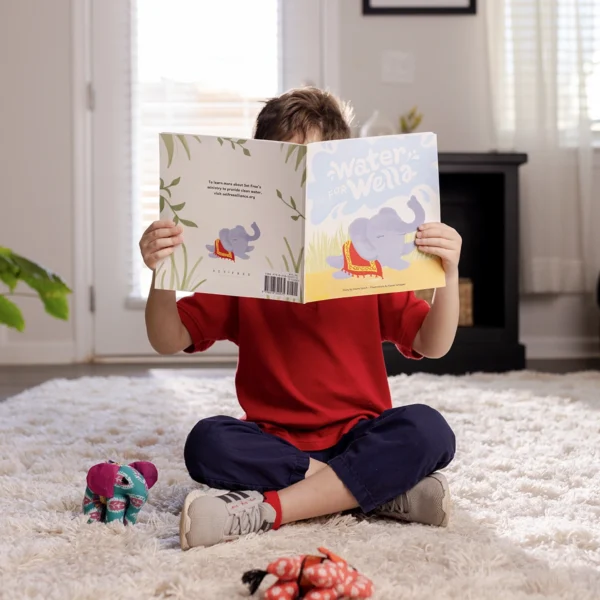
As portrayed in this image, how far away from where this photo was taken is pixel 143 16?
294cm

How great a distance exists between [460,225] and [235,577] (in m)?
2.32

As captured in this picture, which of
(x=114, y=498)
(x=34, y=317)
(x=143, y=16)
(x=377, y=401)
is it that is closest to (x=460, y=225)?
(x=143, y=16)

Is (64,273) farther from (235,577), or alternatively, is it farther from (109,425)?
(235,577)

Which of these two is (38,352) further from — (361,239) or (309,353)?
(361,239)

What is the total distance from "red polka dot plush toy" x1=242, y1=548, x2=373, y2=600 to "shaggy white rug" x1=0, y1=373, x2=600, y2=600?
0.03 meters

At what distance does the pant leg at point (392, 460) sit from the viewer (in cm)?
99

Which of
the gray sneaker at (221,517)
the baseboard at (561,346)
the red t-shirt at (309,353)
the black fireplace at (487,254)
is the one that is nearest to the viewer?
the gray sneaker at (221,517)

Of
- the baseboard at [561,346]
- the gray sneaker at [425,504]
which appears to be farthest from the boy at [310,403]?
the baseboard at [561,346]

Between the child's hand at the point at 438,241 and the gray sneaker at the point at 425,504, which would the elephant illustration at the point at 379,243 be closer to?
the child's hand at the point at 438,241

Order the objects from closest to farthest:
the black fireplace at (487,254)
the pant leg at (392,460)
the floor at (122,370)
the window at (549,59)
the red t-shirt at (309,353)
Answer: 1. the pant leg at (392,460)
2. the red t-shirt at (309,353)
3. the floor at (122,370)
4. the black fireplace at (487,254)
5. the window at (549,59)

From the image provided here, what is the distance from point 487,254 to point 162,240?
213cm

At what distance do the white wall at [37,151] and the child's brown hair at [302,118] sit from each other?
6.43 ft

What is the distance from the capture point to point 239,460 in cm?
101

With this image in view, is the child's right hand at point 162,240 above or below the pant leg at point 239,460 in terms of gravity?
above
